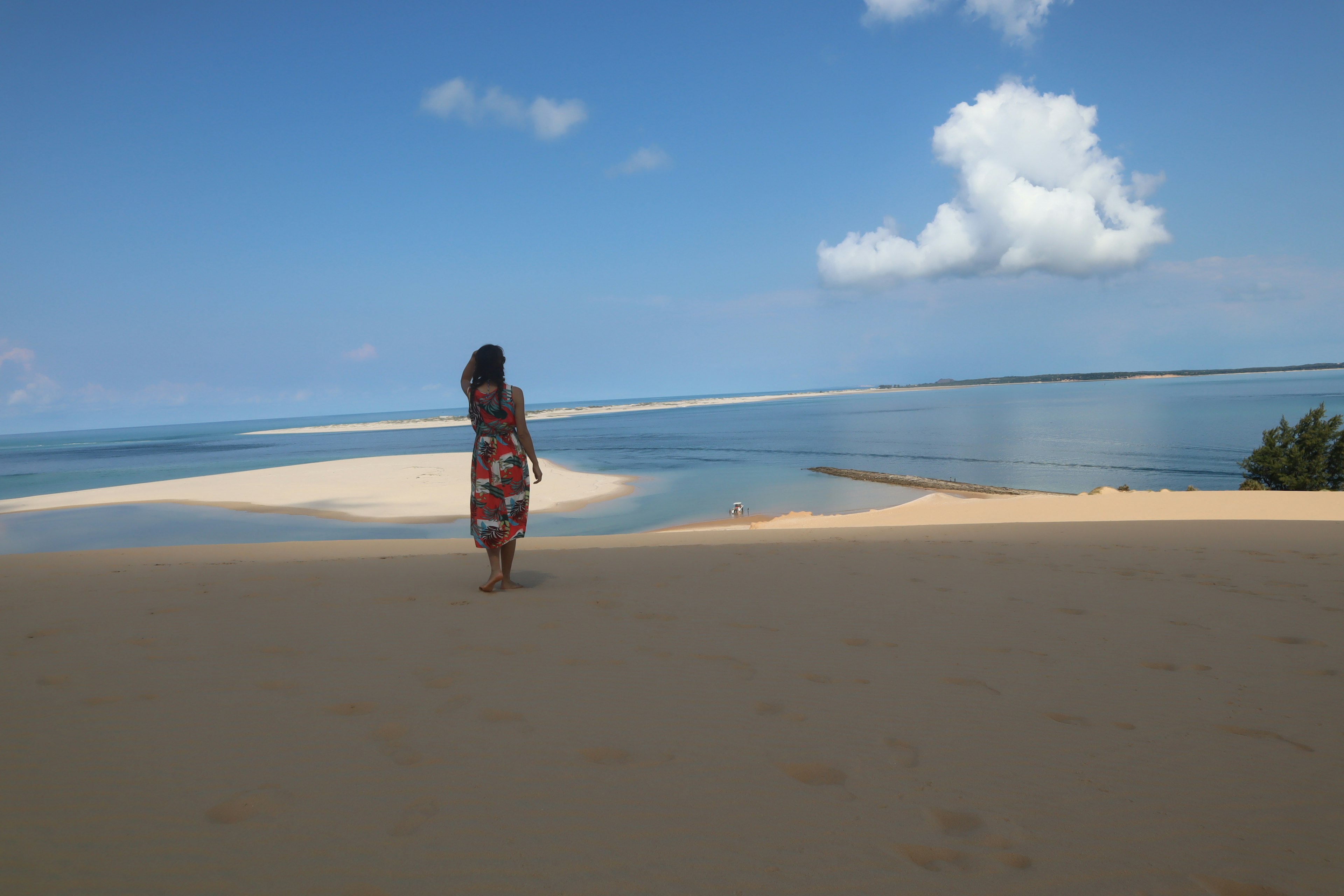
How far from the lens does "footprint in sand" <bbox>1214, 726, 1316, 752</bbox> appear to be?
2.78 meters

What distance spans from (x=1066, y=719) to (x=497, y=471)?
432cm

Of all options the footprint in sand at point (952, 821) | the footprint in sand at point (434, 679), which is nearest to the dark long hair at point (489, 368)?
the footprint in sand at point (434, 679)

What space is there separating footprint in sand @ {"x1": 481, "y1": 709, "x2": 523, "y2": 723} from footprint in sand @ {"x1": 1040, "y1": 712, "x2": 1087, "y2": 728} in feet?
8.17

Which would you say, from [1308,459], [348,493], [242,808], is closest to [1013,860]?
[242,808]

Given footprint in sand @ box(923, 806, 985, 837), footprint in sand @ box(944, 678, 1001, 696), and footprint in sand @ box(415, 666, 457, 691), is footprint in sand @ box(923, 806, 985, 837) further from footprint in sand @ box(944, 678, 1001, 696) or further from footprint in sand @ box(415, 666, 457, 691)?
footprint in sand @ box(415, 666, 457, 691)

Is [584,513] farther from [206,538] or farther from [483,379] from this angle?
[483,379]

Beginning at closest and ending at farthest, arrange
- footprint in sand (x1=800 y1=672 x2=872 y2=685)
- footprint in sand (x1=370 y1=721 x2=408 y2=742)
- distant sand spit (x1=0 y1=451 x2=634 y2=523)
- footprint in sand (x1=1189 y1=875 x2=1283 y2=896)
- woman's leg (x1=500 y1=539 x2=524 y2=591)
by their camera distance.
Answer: footprint in sand (x1=1189 y1=875 x2=1283 y2=896), footprint in sand (x1=370 y1=721 x2=408 y2=742), footprint in sand (x1=800 y1=672 x2=872 y2=685), woman's leg (x1=500 y1=539 x2=524 y2=591), distant sand spit (x1=0 y1=451 x2=634 y2=523)

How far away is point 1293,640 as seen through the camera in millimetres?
4145

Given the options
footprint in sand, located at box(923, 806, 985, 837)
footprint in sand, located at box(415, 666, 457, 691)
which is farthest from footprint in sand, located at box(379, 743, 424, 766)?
footprint in sand, located at box(923, 806, 985, 837)

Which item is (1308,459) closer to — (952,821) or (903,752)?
(903,752)

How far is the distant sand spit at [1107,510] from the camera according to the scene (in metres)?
12.0

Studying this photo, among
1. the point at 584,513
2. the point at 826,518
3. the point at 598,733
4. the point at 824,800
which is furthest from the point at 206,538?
the point at 824,800

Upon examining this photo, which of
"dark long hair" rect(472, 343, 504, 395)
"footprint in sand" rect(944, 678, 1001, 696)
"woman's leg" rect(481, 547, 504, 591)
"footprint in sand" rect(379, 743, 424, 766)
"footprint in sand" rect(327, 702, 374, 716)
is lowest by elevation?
"footprint in sand" rect(944, 678, 1001, 696)

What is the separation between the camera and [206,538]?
14.6 m
